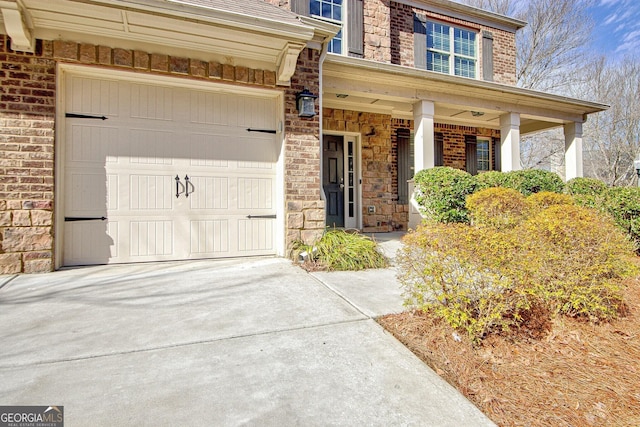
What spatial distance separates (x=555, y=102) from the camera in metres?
7.20

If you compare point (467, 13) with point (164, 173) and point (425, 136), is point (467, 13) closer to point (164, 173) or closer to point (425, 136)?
point (425, 136)

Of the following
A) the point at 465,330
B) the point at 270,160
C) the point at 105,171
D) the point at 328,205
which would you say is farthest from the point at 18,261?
the point at 328,205

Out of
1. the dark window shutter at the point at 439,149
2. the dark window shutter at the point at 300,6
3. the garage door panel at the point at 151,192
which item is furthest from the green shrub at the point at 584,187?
the garage door panel at the point at 151,192

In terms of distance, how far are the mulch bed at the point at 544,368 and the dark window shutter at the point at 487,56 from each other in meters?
7.79

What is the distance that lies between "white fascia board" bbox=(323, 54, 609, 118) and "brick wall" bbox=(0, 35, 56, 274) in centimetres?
366

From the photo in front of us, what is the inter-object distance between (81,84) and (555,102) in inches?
336

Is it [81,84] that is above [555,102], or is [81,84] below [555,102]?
below

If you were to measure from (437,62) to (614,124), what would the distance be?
12844 millimetres

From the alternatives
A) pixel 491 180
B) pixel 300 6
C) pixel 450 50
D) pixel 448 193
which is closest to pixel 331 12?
pixel 300 6

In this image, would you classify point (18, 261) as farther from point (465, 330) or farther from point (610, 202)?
point (610, 202)

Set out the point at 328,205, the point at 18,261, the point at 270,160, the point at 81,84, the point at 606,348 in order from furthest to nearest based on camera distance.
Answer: the point at 328,205 < the point at 270,160 < the point at 81,84 < the point at 18,261 < the point at 606,348

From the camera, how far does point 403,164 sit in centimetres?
763

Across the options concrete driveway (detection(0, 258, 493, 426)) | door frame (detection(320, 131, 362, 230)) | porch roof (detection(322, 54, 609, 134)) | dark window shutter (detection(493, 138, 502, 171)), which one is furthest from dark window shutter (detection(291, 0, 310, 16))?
concrete driveway (detection(0, 258, 493, 426))

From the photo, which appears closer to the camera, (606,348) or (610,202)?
(606,348)
